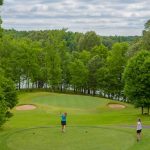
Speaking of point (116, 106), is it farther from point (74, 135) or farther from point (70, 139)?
point (70, 139)

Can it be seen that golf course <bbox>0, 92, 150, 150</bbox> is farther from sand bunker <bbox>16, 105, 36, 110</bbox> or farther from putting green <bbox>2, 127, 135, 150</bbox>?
sand bunker <bbox>16, 105, 36, 110</bbox>

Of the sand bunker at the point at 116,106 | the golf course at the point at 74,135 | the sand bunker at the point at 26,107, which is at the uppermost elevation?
the golf course at the point at 74,135

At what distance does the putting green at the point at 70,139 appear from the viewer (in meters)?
28.4

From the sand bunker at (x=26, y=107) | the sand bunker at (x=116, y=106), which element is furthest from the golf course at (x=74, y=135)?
the sand bunker at (x=116, y=106)

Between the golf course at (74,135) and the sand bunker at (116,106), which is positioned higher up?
the golf course at (74,135)

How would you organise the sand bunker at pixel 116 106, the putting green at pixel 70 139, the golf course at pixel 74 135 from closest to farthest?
the putting green at pixel 70 139, the golf course at pixel 74 135, the sand bunker at pixel 116 106

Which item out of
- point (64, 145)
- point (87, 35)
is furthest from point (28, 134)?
point (87, 35)

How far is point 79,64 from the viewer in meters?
98.4

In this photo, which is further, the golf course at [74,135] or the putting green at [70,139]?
the golf course at [74,135]

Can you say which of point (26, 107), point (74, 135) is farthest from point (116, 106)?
point (74, 135)

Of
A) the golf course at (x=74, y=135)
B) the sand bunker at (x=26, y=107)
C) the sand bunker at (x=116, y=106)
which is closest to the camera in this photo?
the golf course at (x=74, y=135)

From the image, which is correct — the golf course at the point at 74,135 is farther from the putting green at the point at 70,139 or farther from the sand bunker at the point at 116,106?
the sand bunker at the point at 116,106

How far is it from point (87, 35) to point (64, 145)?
97894mm

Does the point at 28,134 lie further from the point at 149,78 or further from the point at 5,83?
the point at 149,78
